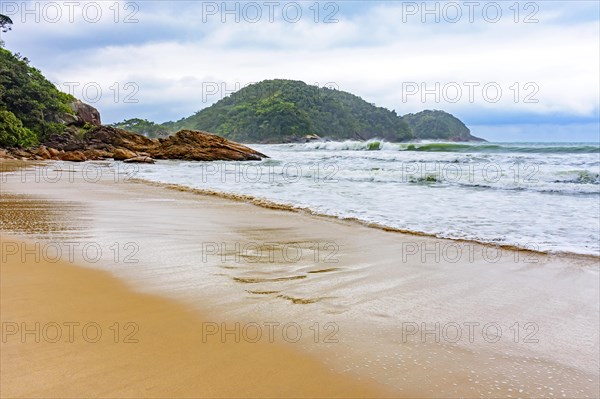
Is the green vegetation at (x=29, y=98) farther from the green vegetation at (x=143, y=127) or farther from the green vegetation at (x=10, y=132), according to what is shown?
the green vegetation at (x=143, y=127)

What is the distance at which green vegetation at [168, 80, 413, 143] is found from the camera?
234 feet

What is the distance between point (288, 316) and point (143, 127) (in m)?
63.8

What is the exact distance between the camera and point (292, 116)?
71.2 metres

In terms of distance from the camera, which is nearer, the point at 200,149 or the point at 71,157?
the point at 71,157

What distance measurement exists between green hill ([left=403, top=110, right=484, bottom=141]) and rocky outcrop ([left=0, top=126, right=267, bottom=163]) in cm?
7195

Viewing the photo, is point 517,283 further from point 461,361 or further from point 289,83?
point 289,83

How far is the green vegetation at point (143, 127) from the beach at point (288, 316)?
194 ft

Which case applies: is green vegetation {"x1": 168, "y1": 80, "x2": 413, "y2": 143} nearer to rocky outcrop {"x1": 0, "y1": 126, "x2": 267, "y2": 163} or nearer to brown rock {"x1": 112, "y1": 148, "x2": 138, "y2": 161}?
rocky outcrop {"x1": 0, "y1": 126, "x2": 267, "y2": 163}

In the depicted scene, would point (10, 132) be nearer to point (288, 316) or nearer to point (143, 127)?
point (288, 316)

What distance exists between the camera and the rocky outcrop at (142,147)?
83.3 feet

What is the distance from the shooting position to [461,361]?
76.0 inches

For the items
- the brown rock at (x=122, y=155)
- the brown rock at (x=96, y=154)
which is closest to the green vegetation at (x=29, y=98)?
the brown rock at (x=96, y=154)

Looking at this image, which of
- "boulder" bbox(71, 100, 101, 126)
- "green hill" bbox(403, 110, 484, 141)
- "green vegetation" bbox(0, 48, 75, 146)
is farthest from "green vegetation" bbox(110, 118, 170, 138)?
"green hill" bbox(403, 110, 484, 141)

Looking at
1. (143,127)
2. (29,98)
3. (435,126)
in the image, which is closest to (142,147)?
(29,98)
